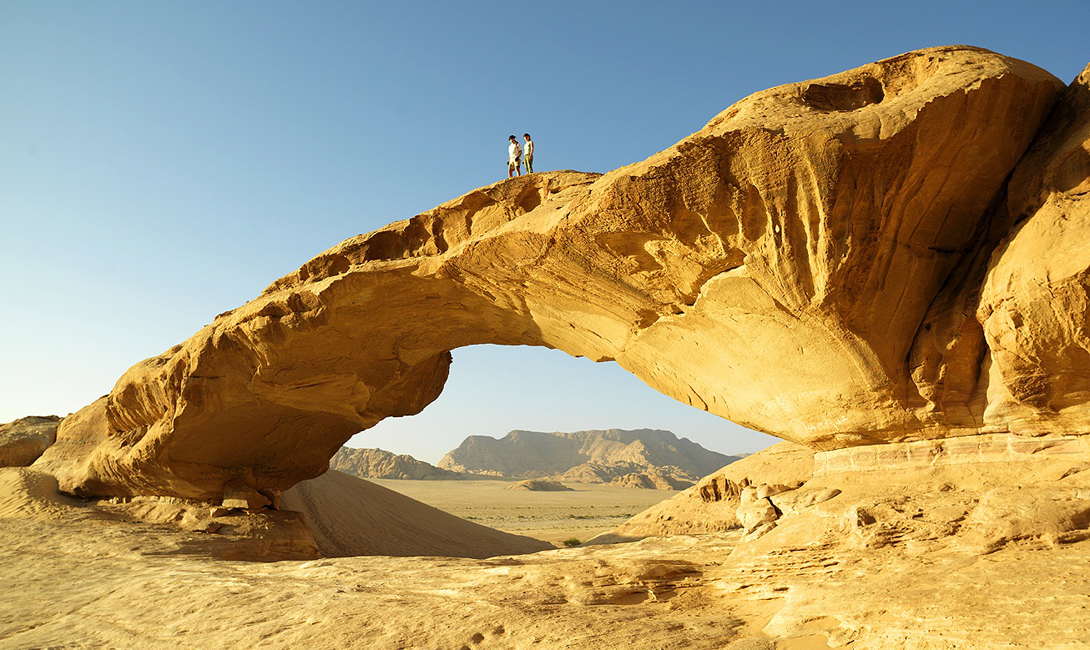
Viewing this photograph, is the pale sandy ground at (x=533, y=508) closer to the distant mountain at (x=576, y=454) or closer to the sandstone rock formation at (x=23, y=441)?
the sandstone rock formation at (x=23, y=441)

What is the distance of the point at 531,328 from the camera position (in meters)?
8.38

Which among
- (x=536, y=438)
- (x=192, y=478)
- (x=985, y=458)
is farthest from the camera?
(x=536, y=438)

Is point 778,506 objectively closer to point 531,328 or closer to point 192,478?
point 531,328

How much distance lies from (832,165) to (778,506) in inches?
122

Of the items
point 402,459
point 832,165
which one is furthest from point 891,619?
point 402,459

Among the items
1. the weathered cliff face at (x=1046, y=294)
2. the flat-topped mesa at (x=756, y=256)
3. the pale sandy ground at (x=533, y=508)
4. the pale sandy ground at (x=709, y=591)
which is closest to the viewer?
the pale sandy ground at (x=709, y=591)

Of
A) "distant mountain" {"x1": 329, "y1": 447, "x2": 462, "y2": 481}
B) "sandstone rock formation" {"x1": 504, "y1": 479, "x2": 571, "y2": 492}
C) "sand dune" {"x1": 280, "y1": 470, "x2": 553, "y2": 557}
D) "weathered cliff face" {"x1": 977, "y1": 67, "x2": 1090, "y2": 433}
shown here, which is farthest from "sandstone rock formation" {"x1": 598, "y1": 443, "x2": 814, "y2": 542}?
"distant mountain" {"x1": 329, "y1": 447, "x2": 462, "y2": 481}

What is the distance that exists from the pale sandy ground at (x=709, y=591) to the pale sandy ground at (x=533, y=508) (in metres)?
10.1

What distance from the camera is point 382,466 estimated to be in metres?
56.7

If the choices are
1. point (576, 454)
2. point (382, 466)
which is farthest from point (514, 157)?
point (576, 454)

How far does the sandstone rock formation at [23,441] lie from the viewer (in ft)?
40.3

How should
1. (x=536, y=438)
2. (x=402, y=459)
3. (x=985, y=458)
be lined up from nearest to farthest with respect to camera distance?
(x=985, y=458)
(x=402, y=459)
(x=536, y=438)

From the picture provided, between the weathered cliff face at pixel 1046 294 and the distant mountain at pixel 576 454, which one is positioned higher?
the weathered cliff face at pixel 1046 294

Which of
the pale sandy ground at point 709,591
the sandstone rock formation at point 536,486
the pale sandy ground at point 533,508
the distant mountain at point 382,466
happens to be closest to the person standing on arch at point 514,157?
the pale sandy ground at point 709,591
